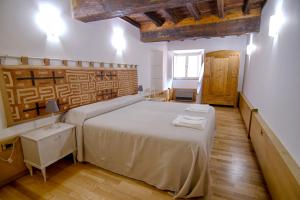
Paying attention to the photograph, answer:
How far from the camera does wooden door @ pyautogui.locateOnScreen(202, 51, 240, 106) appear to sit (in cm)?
525

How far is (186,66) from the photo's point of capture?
6887mm

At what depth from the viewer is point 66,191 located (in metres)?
1.72

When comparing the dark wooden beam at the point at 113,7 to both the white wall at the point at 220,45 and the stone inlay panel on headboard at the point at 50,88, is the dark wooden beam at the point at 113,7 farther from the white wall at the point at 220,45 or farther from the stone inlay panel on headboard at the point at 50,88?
the white wall at the point at 220,45

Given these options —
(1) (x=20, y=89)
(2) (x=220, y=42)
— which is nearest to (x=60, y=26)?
(1) (x=20, y=89)

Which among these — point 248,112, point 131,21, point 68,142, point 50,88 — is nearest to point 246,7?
point 248,112

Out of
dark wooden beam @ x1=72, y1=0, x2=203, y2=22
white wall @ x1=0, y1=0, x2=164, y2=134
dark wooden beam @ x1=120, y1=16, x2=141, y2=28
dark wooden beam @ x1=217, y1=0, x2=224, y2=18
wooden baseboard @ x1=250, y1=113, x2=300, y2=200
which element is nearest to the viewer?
wooden baseboard @ x1=250, y1=113, x2=300, y2=200

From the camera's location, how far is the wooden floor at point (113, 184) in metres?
1.65

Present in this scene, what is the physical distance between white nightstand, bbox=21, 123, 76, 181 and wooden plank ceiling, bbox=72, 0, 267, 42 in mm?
1649

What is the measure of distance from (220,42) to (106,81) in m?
4.43

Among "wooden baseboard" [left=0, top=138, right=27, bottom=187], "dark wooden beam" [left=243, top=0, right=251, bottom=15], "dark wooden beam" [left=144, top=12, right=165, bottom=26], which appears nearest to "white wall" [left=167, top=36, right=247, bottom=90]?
"dark wooden beam" [left=243, top=0, right=251, bottom=15]

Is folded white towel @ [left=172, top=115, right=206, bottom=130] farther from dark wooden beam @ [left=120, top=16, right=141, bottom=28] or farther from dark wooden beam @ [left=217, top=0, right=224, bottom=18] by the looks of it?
dark wooden beam @ [left=120, top=16, right=141, bottom=28]

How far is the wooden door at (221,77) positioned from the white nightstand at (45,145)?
481cm

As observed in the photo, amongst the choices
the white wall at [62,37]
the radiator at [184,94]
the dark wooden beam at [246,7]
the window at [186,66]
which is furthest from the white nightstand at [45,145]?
the window at [186,66]

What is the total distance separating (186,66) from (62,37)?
17.8ft
